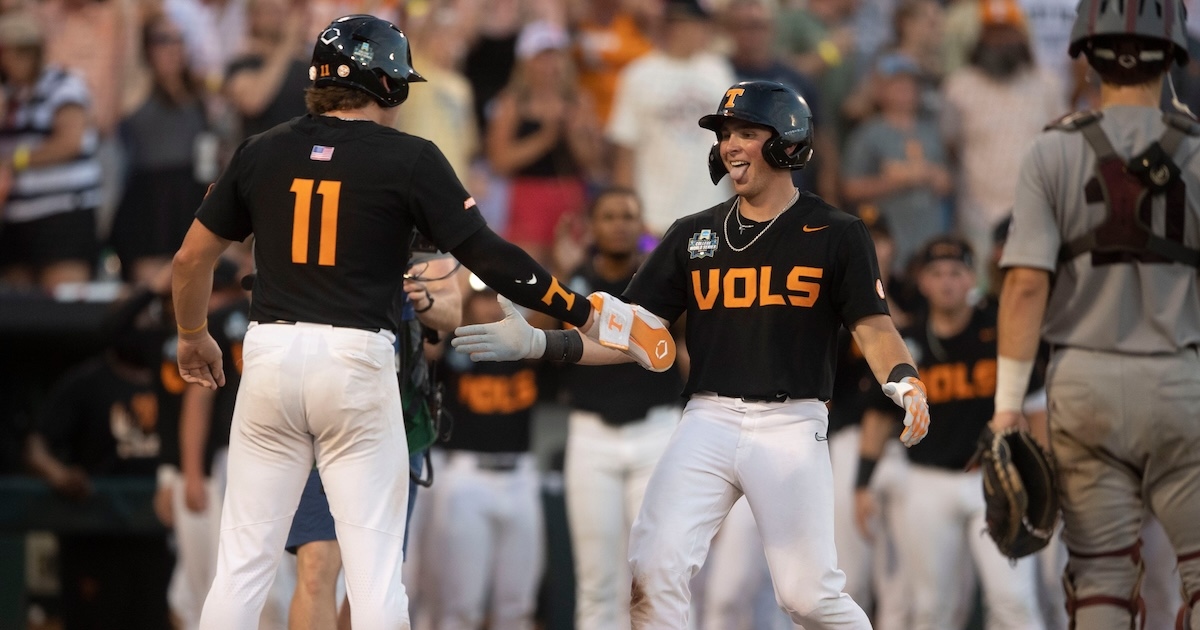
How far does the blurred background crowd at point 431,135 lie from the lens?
1087 centimetres

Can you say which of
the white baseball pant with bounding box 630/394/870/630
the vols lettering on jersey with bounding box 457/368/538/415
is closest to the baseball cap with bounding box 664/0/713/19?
the vols lettering on jersey with bounding box 457/368/538/415

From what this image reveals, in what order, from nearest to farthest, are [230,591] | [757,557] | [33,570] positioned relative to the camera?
1. [230,591]
2. [757,557]
3. [33,570]

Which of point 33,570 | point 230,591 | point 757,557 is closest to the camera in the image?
point 230,591

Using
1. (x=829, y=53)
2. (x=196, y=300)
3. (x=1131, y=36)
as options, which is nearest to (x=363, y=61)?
(x=196, y=300)

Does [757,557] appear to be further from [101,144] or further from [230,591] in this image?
[101,144]

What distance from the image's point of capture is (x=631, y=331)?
5.93m

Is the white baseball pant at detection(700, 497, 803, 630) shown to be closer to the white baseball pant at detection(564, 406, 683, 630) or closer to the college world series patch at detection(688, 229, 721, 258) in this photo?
the white baseball pant at detection(564, 406, 683, 630)

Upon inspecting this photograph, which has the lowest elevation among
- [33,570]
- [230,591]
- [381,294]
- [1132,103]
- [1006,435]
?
[33,570]

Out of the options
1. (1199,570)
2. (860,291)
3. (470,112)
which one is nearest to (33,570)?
(470,112)

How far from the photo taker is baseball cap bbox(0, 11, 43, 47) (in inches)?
433

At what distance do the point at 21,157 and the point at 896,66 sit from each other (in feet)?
20.0

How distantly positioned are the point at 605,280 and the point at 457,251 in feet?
12.4

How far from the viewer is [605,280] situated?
364 inches

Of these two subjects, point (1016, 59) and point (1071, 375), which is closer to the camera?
point (1071, 375)
